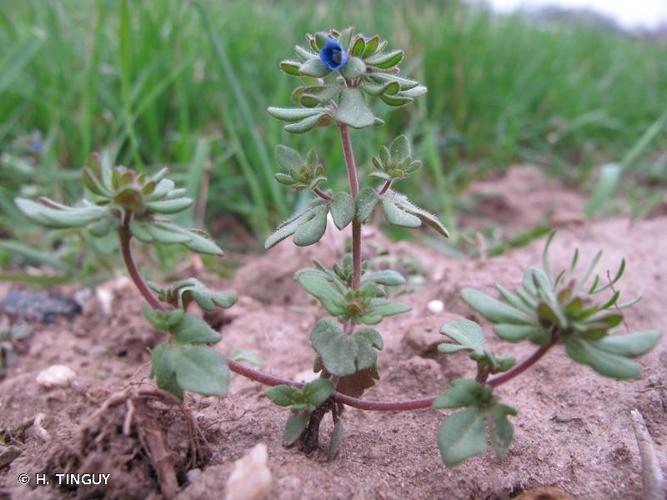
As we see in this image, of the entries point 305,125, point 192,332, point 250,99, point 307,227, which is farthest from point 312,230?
point 250,99

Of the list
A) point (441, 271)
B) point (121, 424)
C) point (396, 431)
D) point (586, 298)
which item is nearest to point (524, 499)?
point (396, 431)

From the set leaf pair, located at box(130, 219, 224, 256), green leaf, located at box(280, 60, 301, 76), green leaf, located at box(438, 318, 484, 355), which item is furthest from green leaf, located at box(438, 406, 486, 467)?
green leaf, located at box(280, 60, 301, 76)

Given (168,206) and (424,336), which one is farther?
(424,336)

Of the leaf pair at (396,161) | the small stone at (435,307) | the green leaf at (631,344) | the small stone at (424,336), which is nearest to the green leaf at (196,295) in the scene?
the leaf pair at (396,161)

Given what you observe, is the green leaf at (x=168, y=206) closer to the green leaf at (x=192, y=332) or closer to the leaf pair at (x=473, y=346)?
the green leaf at (x=192, y=332)

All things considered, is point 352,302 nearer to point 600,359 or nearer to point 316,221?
point 316,221

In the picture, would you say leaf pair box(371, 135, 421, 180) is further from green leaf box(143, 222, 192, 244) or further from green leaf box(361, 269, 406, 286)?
green leaf box(143, 222, 192, 244)

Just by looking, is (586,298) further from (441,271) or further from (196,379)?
(441,271)
